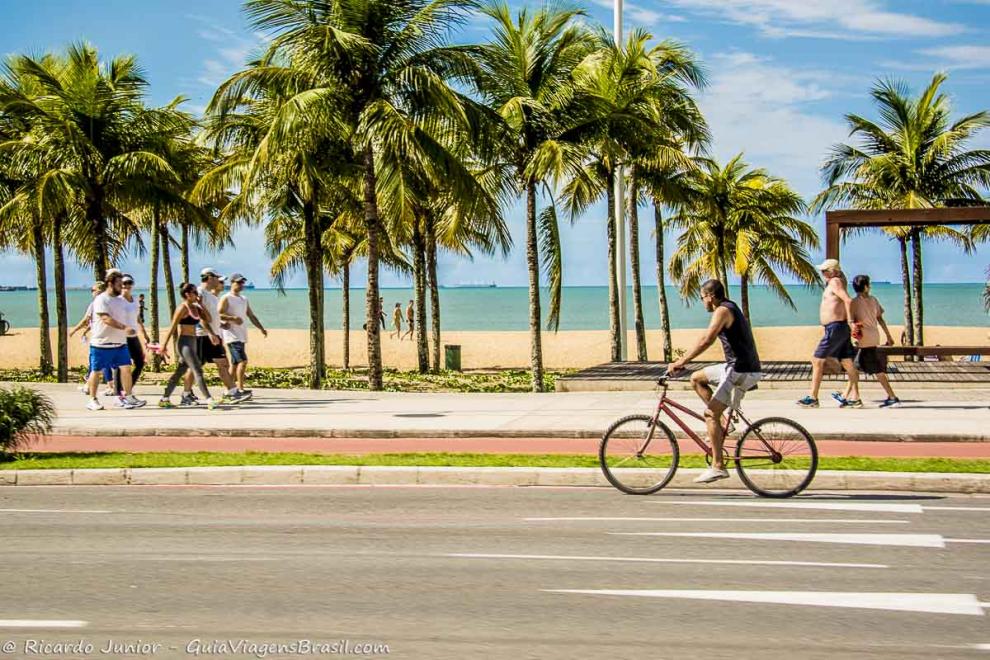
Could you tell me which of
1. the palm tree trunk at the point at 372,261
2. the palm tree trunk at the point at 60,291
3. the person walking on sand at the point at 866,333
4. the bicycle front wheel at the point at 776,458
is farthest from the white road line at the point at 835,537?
the palm tree trunk at the point at 60,291

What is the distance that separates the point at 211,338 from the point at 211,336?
7cm

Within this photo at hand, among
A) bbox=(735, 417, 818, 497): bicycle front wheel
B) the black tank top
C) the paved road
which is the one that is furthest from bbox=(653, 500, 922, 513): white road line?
the black tank top

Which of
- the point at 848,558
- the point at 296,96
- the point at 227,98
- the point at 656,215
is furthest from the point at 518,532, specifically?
the point at 656,215

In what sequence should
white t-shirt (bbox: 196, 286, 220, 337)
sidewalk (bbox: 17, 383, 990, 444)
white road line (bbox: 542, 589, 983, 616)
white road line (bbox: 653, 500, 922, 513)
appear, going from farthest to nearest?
white t-shirt (bbox: 196, 286, 220, 337)
sidewalk (bbox: 17, 383, 990, 444)
white road line (bbox: 653, 500, 922, 513)
white road line (bbox: 542, 589, 983, 616)

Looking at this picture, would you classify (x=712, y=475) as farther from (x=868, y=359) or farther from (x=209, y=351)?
(x=209, y=351)

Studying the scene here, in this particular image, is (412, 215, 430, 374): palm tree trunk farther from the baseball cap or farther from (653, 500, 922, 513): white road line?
(653, 500, 922, 513): white road line

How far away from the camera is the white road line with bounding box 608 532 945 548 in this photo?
8100 mm

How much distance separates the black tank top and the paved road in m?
1.19

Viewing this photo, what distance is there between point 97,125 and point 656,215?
19.0 m

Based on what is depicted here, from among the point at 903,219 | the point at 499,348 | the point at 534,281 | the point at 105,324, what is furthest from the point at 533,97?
Answer: the point at 499,348

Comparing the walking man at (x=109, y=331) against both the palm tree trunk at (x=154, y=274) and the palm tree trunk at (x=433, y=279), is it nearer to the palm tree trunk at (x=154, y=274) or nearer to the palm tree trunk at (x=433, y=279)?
the palm tree trunk at (x=154, y=274)

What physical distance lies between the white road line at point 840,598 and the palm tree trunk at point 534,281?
18.7 meters

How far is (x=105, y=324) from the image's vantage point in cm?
1677

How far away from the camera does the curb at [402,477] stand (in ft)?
34.8
